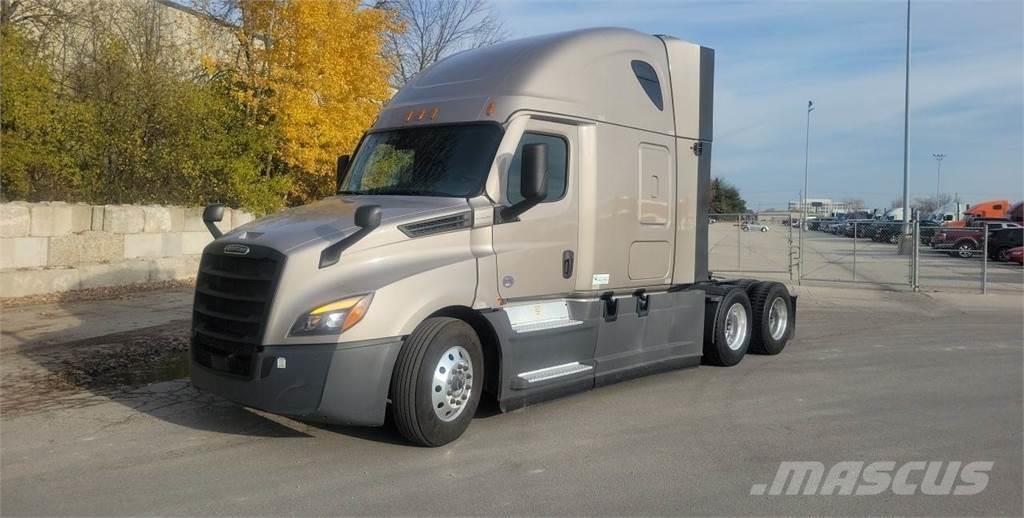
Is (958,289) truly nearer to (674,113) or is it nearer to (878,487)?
(674,113)

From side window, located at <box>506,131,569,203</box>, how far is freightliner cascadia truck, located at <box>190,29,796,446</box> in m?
0.02

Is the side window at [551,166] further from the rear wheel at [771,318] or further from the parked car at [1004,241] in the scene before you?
the parked car at [1004,241]

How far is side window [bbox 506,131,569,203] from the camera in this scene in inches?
267

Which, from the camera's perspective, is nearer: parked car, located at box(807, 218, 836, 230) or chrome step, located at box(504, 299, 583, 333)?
chrome step, located at box(504, 299, 583, 333)

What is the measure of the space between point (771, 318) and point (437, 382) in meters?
5.95

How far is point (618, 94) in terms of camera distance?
7863 mm

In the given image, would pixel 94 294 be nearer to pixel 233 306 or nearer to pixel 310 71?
pixel 310 71

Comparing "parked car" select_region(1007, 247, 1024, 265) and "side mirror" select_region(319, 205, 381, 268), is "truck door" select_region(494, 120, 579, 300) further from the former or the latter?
"parked car" select_region(1007, 247, 1024, 265)

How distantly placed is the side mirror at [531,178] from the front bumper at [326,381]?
1511 mm

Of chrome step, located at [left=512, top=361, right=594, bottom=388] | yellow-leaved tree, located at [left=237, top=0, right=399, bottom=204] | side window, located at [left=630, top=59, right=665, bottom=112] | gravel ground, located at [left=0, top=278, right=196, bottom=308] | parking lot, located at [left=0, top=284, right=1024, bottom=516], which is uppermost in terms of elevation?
yellow-leaved tree, located at [left=237, top=0, right=399, bottom=204]

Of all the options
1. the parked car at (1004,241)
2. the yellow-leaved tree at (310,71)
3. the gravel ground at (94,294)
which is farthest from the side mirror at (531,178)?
the parked car at (1004,241)

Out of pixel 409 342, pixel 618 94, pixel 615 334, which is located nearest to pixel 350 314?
pixel 409 342

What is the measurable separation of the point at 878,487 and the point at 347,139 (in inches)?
619

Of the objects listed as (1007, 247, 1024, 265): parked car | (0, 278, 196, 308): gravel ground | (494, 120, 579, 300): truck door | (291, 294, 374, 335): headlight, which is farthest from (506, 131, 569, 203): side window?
(1007, 247, 1024, 265): parked car
